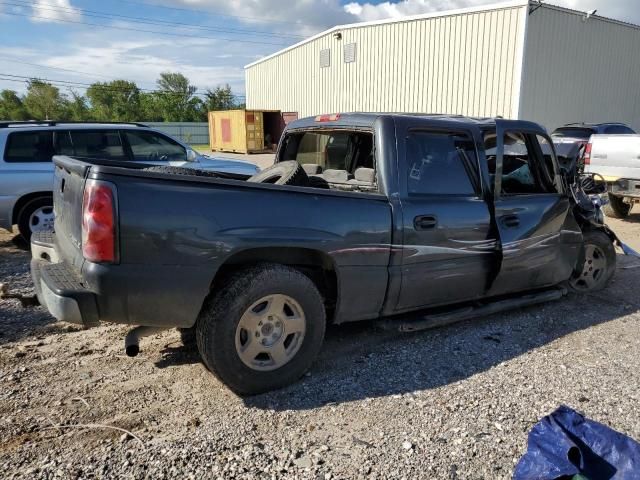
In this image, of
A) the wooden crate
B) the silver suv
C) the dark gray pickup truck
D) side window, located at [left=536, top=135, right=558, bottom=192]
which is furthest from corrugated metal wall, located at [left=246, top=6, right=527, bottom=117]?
the dark gray pickup truck

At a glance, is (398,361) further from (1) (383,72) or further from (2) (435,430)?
(1) (383,72)

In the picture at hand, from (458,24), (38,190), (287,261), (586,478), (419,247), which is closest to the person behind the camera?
(586,478)

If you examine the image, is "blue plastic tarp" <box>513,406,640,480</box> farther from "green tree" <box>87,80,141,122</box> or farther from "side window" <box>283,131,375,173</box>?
"green tree" <box>87,80,141,122</box>

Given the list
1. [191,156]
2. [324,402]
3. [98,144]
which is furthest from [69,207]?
[191,156]

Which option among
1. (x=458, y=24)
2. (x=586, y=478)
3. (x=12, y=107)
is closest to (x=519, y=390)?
(x=586, y=478)

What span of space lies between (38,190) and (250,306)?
5.18 m

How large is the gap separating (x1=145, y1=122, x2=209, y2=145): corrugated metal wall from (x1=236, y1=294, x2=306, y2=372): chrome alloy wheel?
134 feet

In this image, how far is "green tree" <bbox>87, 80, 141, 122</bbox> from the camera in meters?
71.8

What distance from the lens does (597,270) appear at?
5.55m

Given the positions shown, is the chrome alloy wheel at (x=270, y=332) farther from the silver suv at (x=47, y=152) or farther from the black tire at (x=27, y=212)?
the black tire at (x=27, y=212)

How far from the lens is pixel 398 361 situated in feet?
12.7

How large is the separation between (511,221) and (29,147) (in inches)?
249

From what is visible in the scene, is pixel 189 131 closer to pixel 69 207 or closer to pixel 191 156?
pixel 191 156

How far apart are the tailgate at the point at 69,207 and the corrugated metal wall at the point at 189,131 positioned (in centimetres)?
3994
